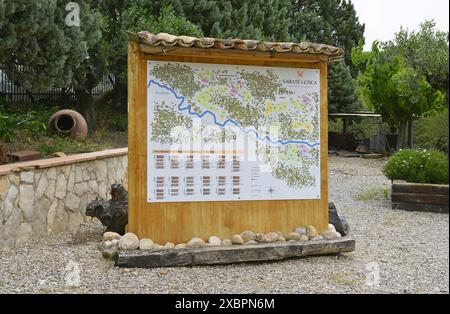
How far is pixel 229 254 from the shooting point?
18.7 feet

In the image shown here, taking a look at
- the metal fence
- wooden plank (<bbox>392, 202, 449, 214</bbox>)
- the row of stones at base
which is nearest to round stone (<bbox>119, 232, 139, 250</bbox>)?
the row of stones at base

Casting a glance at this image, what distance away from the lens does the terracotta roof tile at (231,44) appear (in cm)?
554

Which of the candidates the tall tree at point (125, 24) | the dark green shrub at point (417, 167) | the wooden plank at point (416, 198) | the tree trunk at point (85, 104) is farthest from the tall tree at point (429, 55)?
the tree trunk at point (85, 104)

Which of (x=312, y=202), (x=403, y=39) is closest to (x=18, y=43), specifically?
(x=312, y=202)

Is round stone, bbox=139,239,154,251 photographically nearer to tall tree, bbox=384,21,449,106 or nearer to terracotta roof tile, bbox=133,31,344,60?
terracotta roof tile, bbox=133,31,344,60

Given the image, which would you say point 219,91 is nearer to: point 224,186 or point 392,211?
point 224,186

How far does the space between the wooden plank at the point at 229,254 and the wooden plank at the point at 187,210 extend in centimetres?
31

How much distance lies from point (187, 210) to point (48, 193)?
2079 millimetres

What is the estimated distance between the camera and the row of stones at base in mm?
5711

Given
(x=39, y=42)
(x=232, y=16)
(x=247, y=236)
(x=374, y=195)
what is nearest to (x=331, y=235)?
(x=247, y=236)

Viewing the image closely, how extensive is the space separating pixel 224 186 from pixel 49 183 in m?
2.37

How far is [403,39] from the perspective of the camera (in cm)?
1270

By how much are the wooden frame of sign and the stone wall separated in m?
1.40

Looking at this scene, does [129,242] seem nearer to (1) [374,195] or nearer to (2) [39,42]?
(2) [39,42]
